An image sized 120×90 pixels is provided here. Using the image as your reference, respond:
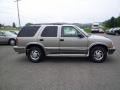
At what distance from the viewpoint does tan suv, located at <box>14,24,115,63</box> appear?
31.0 feet

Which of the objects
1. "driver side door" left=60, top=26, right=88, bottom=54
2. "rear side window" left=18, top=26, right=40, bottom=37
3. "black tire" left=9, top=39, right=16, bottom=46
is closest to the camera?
"driver side door" left=60, top=26, right=88, bottom=54

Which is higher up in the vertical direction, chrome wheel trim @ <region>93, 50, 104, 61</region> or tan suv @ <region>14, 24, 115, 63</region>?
tan suv @ <region>14, 24, 115, 63</region>

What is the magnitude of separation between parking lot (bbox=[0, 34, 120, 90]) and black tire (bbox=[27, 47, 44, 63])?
316 millimetres

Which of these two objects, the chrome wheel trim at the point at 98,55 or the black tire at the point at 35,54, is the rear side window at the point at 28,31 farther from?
the chrome wheel trim at the point at 98,55

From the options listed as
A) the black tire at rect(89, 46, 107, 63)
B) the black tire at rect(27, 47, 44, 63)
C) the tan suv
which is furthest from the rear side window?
the black tire at rect(89, 46, 107, 63)

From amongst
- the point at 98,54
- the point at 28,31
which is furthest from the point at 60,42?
the point at 98,54

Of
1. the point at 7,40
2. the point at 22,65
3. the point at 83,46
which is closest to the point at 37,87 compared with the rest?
the point at 22,65

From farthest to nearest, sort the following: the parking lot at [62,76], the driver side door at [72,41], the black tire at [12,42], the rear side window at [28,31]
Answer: the black tire at [12,42] → the rear side window at [28,31] → the driver side door at [72,41] → the parking lot at [62,76]

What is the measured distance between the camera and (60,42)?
9508 millimetres

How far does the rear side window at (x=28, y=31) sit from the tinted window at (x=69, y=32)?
4.11 ft

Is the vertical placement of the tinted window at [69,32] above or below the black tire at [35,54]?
above

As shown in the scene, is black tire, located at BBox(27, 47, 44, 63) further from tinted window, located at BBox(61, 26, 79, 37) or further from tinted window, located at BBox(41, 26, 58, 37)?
tinted window, located at BBox(61, 26, 79, 37)

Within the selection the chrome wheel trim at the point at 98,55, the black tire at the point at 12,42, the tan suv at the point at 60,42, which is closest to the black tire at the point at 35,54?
the tan suv at the point at 60,42

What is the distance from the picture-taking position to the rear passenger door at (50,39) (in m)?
9.55
